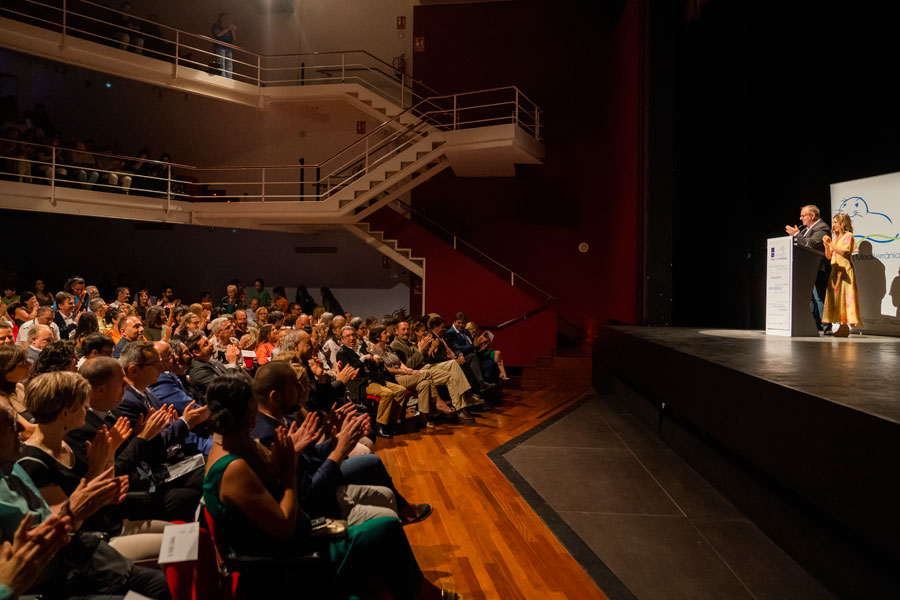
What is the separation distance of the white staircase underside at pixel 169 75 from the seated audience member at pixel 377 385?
20.9ft

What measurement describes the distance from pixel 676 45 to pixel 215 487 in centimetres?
736

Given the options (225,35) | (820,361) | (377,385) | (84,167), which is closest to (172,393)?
(377,385)

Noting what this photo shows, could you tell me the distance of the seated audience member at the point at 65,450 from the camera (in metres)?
1.91

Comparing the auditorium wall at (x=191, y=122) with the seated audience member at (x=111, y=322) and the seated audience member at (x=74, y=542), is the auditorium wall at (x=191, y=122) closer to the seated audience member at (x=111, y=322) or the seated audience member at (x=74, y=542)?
the seated audience member at (x=111, y=322)

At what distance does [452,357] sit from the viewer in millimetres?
6898

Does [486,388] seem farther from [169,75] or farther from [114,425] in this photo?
[169,75]

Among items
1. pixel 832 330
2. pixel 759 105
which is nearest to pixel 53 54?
pixel 759 105

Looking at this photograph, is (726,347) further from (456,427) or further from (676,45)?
(676,45)

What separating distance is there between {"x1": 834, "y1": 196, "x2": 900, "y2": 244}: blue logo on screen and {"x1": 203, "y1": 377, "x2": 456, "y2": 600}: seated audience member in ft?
17.6

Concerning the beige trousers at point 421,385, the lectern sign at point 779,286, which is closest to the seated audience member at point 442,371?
the beige trousers at point 421,385

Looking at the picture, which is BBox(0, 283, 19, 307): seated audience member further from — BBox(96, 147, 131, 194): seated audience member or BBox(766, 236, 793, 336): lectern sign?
BBox(766, 236, 793, 336): lectern sign

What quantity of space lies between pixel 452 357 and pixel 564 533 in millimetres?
3716

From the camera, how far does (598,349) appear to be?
7.61 metres

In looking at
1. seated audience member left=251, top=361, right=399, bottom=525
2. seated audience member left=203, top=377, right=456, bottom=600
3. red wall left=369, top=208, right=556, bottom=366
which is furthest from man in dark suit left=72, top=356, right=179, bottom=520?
red wall left=369, top=208, right=556, bottom=366
